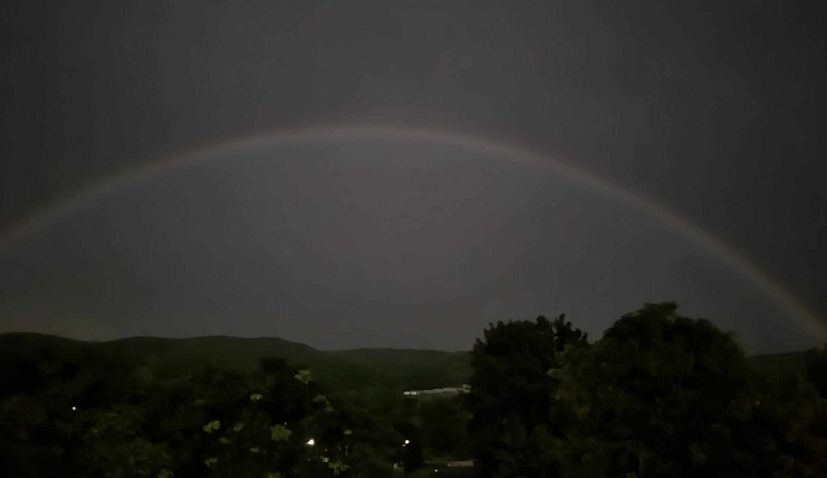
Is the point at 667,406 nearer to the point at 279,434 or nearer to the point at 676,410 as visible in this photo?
the point at 676,410

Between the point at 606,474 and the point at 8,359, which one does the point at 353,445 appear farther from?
the point at 8,359

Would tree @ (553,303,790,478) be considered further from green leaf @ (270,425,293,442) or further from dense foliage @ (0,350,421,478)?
green leaf @ (270,425,293,442)

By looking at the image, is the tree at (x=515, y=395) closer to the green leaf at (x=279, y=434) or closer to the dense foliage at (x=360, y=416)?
the dense foliage at (x=360, y=416)

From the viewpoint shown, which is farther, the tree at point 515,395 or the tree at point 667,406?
the tree at point 515,395

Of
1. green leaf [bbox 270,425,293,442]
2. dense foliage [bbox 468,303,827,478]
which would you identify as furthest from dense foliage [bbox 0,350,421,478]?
dense foliage [bbox 468,303,827,478]

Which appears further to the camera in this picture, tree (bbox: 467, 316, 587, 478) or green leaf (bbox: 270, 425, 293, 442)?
tree (bbox: 467, 316, 587, 478)

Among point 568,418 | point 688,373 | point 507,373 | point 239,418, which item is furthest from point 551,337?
point 239,418

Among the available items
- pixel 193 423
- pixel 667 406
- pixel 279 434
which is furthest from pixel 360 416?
pixel 667 406

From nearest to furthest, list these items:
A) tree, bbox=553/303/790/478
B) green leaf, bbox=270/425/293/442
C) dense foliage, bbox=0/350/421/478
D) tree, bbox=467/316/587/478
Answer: tree, bbox=553/303/790/478 < dense foliage, bbox=0/350/421/478 < green leaf, bbox=270/425/293/442 < tree, bbox=467/316/587/478

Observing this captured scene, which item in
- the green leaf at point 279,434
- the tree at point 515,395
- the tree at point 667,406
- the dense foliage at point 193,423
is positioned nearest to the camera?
the tree at point 667,406

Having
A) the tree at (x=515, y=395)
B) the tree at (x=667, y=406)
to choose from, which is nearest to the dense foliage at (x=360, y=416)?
the tree at (x=667, y=406)
